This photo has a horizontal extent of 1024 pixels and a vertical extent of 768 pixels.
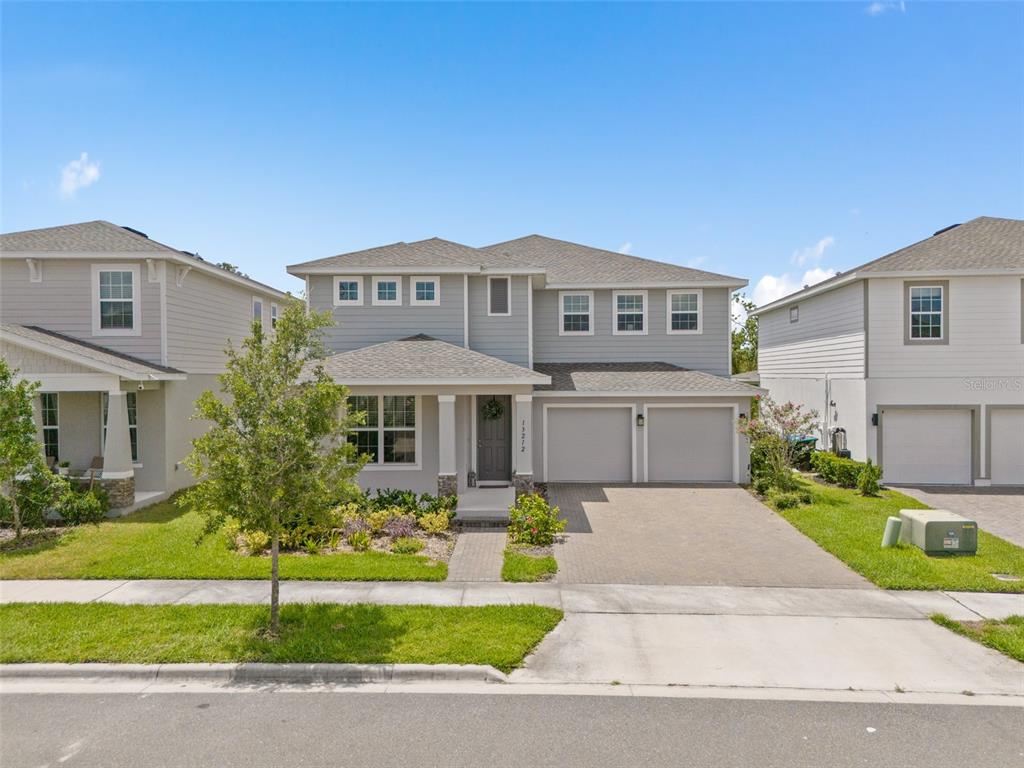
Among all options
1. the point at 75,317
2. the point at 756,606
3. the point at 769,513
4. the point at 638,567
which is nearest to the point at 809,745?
the point at 756,606

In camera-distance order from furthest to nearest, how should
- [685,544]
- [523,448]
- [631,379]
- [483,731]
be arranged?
[631,379]
[523,448]
[685,544]
[483,731]

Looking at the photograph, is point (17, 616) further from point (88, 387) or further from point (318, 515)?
point (88, 387)

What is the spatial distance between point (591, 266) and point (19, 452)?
50.4 feet

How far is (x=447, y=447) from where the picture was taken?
42.5ft

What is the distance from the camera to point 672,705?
5.70 metres

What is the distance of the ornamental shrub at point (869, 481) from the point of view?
49.4 ft

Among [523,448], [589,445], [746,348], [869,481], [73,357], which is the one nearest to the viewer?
[73,357]

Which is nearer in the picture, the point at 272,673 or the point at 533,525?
the point at 272,673

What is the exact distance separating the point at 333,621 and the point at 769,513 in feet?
32.9

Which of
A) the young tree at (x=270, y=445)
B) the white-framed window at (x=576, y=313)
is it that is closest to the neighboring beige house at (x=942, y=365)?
the white-framed window at (x=576, y=313)

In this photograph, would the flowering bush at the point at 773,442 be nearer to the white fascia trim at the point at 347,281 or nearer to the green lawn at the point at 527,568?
the green lawn at the point at 527,568

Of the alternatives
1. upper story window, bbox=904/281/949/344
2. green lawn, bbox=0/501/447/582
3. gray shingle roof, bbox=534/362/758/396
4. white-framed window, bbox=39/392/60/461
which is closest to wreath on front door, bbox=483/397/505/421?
gray shingle roof, bbox=534/362/758/396

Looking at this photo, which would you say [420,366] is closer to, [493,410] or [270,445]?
[493,410]

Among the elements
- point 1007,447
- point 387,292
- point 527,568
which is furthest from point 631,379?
point 1007,447
